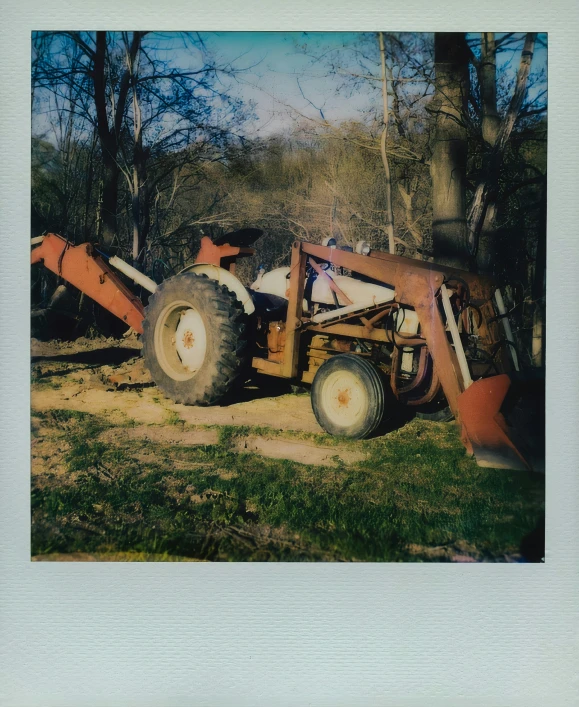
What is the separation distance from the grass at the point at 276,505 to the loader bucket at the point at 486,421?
0.09 m

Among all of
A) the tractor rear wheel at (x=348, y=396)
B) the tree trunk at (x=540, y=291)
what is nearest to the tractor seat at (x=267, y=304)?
the tractor rear wheel at (x=348, y=396)

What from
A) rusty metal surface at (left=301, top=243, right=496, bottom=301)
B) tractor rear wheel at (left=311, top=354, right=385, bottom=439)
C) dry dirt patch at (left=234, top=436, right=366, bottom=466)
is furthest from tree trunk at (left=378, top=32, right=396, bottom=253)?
dry dirt patch at (left=234, top=436, right=366, bottom=466)

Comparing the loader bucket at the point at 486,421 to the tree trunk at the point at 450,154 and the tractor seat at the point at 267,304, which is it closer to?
the tree trunk at the point at 450,154

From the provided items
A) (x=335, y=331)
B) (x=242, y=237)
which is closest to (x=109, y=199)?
(x=242, y=237)

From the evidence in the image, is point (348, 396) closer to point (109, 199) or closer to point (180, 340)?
point (180, 340)

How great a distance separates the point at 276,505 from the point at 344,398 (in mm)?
881

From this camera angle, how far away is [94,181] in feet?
15.0

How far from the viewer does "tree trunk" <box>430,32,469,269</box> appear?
4273mm

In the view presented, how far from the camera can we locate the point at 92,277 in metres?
5.03

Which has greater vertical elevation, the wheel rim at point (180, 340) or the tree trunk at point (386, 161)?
the tree trunk at point (386, 161)

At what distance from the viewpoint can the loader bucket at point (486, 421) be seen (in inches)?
168

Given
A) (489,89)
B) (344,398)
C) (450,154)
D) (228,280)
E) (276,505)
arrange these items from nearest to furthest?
(276,505), (489,89), (450,154), (344,398), (228,280)
